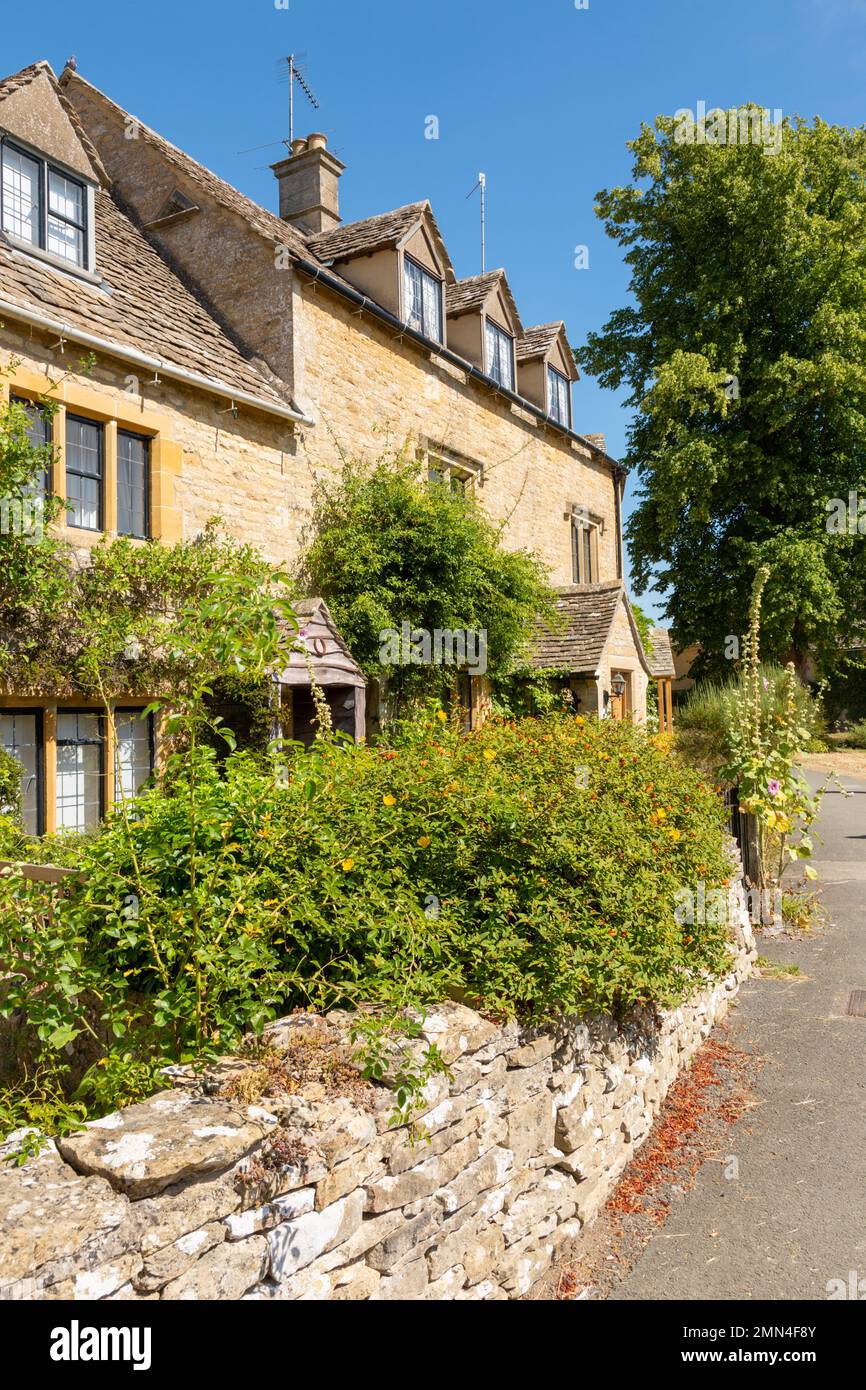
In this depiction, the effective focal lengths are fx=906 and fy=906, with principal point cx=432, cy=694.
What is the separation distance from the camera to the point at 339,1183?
3221mm

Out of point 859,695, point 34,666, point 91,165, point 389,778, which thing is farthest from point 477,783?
point 859,695

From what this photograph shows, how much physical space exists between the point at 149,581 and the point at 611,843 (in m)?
6.60

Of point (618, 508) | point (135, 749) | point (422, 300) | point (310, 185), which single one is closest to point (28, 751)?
point (135, 749)

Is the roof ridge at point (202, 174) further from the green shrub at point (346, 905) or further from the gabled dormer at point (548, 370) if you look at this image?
the green shrub at point (346, 905)

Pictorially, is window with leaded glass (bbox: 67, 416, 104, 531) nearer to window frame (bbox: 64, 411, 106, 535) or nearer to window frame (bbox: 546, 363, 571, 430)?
window frame (bbox: 64, 411, 106, 535)

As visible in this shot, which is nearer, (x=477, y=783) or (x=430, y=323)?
(x=477, y=783)

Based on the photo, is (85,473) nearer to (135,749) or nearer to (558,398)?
(135,749)

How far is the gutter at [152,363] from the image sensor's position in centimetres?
886

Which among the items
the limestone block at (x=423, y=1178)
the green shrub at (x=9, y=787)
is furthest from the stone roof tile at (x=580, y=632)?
the limestone block at (x=423, y=1178)

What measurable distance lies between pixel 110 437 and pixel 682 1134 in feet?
28.6

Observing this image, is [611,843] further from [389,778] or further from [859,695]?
[859,695]

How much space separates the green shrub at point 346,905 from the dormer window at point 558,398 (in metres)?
16.5

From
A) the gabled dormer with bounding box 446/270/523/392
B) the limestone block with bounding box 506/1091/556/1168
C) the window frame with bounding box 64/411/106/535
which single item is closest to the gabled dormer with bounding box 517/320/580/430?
the gabled dormer with bounding box 446/270/523/392
